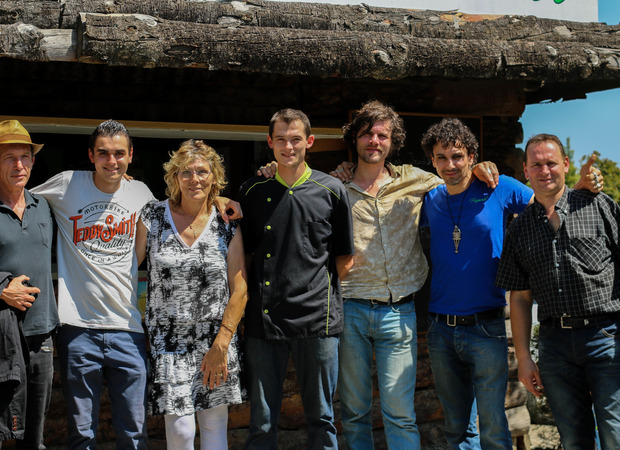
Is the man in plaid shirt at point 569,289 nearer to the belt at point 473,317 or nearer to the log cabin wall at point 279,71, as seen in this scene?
the belt at point 473,317

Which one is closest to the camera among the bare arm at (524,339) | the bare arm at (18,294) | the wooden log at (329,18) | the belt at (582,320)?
the bare arm at (18,294)

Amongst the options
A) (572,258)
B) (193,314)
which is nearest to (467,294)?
(572,258)

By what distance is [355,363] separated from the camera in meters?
3.63

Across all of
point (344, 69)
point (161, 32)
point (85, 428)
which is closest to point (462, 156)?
point (344, 69)

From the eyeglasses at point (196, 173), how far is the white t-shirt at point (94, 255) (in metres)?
0.36

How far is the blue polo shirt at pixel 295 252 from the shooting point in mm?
3359

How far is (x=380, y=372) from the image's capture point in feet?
12.0

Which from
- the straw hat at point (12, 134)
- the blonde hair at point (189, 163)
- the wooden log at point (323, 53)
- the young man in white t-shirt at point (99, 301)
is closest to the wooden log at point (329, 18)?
the wooden log at point (323, 53)

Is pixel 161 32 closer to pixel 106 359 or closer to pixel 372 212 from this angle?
pixel 372 212

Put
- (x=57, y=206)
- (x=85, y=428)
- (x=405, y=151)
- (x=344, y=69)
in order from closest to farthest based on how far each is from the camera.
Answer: (x=85, y=428) → (x=57, y=206) → (x=344, y=69) → (x=405, y=151)

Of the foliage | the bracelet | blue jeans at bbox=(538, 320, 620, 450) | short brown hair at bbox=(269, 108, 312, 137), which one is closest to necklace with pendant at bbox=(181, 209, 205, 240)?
the bracelet

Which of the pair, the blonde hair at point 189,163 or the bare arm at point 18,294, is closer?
the bare arm at point 18,294

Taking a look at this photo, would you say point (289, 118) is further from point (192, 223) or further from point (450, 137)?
point (450, 137)

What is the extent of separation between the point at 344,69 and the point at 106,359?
2.18 m
